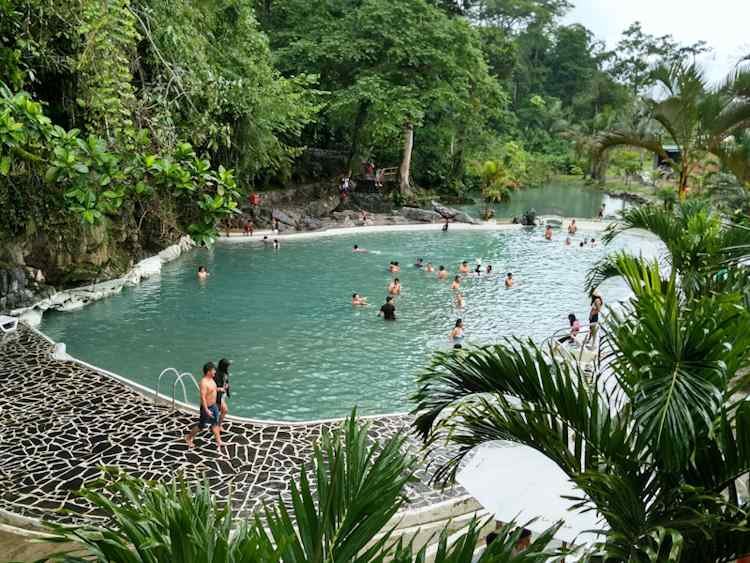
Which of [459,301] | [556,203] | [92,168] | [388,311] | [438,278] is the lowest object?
[388,311]

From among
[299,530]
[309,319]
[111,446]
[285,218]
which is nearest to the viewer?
[299,530]

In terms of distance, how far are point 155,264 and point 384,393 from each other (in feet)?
35.7

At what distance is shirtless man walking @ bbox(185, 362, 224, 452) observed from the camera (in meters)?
7.87

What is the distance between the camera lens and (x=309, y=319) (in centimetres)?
1515

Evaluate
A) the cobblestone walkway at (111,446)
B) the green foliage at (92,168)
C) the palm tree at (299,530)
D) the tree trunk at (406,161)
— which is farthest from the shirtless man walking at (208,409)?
the tree trunk at (406,161)

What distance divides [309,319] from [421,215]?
15577 millimetres

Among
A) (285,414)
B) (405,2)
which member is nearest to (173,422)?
(285,414)

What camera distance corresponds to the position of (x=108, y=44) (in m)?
7.56

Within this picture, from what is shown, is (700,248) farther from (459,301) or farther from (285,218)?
(285,218)

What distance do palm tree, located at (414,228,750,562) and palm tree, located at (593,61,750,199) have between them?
7894 millimetres

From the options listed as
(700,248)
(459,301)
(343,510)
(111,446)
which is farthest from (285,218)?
(343,510)

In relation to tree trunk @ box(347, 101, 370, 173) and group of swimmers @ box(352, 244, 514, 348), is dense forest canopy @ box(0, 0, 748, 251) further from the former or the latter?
group of swimmers @ box(352, 244, 514, 348)

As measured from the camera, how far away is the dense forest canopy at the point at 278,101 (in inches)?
238

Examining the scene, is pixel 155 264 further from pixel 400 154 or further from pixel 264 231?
pixel 400 154
